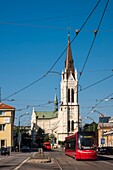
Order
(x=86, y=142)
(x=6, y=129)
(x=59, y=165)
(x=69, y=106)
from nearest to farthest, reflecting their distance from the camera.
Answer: (x=59, y=165) < (x=86, y=142) < (x=6, y=129) < (x=69, y=106)

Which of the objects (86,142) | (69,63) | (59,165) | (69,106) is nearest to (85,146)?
(86,142)

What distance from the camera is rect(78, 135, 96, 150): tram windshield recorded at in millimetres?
40656

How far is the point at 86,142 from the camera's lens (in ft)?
134

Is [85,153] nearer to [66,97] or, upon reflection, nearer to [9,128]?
[9,128]

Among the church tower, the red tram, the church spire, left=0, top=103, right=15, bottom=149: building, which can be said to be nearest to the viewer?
the red tram

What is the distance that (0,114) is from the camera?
301 ft

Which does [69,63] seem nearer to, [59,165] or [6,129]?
[6,129]

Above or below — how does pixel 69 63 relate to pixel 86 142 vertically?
above

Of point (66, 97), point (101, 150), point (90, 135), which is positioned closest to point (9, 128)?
point (101, 150)

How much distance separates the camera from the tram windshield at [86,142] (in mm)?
40656

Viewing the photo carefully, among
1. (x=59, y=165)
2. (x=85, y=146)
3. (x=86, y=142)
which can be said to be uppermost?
(x=86, y=142)

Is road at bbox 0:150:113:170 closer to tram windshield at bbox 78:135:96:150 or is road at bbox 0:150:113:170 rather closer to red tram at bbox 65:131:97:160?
red tram at bbox 65:131:97:160

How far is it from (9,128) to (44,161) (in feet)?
Answer: 170

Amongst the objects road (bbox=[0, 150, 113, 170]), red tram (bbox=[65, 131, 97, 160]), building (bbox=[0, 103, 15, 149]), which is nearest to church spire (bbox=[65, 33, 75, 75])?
building (bbox=[0, 103, 15, 149])
